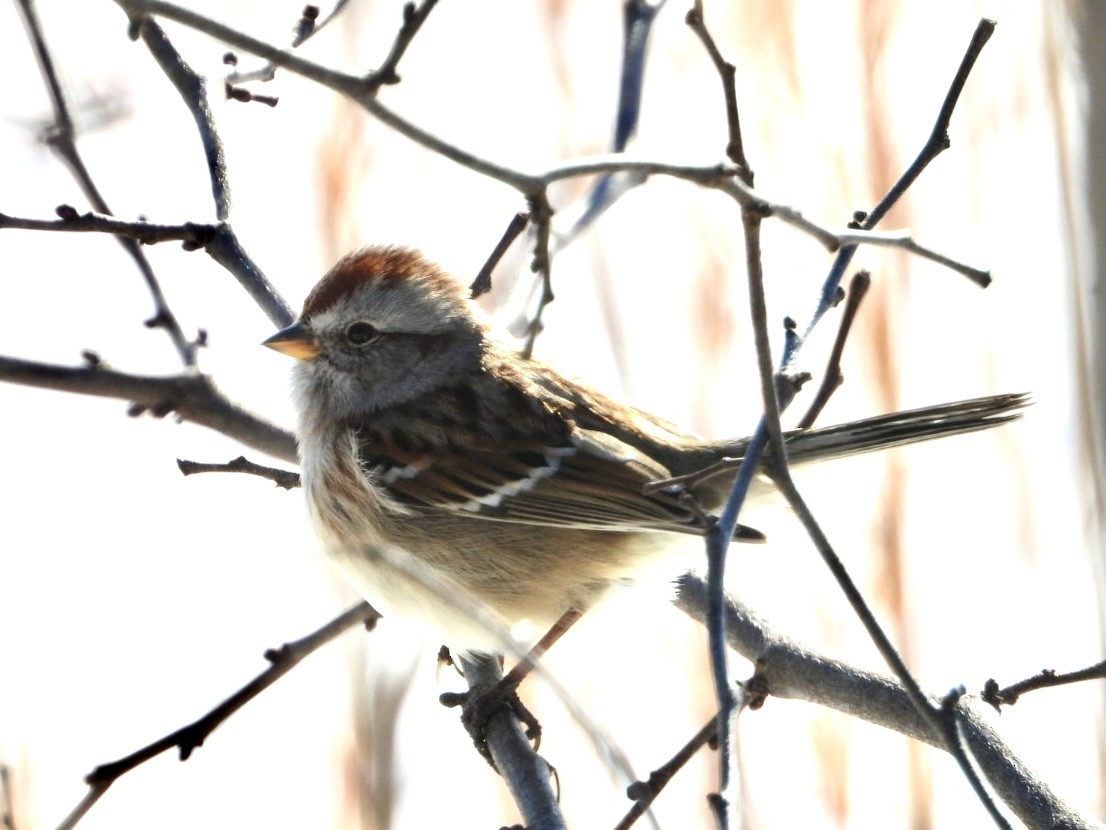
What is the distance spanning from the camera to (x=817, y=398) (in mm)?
2416

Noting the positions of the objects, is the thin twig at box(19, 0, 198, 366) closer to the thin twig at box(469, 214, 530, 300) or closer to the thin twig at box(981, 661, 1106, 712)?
the thin twig at box(469, 214, 530, 300)

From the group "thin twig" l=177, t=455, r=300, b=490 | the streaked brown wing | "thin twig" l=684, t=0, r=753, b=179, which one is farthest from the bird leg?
"thin twig" l=684, t=0, r=753, b=179

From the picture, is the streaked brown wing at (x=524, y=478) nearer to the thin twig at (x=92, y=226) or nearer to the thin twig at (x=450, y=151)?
the thin twig at (x=92, y=226)

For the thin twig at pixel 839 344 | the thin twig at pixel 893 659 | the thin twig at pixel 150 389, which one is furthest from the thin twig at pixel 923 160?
the thin twig at pixel 150 389

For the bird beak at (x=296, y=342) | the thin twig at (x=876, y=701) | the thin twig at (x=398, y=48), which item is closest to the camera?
the thin twig at (x=398, y=48)

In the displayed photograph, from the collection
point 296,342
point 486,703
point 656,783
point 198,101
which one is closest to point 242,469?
point 296,342

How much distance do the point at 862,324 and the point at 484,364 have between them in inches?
67.9

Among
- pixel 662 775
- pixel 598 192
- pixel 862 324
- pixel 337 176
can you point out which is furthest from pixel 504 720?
pixel 337 176

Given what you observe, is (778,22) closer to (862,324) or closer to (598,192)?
(862,324)

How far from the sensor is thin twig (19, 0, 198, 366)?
87.9 inches

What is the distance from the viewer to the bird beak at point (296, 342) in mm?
3268

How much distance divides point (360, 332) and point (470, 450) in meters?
0.47

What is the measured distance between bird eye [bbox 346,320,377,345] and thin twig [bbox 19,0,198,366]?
39.6 inches

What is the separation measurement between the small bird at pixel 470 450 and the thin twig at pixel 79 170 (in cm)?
84
